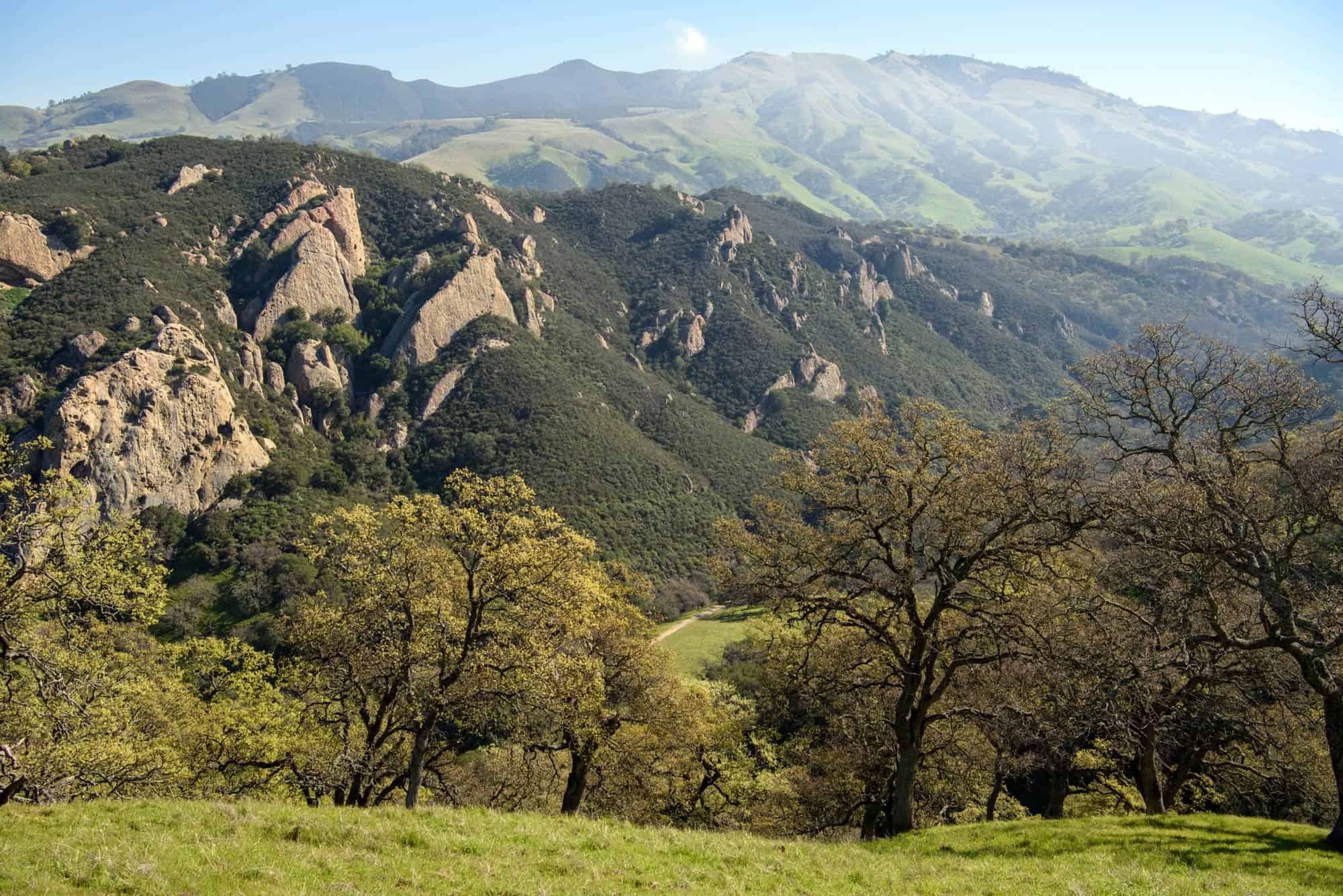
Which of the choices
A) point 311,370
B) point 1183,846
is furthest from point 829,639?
point 311,370

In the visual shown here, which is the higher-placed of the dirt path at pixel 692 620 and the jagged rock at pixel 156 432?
the jagged rock at pixel 156 432

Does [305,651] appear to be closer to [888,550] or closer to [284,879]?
[284,879]

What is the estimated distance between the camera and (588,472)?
9512cm

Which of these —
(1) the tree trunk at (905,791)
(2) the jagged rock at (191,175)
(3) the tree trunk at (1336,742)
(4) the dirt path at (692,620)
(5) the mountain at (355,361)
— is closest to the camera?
(3) the tree trunk at (1336,742)

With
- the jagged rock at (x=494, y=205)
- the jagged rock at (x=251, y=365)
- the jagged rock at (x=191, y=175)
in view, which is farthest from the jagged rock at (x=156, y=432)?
the jagged rock at (x=494, y=205)

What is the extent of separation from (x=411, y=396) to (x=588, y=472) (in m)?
33.4

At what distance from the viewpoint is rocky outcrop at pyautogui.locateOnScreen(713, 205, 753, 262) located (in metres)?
184

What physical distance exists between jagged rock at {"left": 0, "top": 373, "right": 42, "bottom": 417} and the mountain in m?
0.25

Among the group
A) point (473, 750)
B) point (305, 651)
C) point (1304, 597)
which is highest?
point (1304, 597)

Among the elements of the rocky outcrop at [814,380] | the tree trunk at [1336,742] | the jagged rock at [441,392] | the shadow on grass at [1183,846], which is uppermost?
the rocky outcrop at [814,380]

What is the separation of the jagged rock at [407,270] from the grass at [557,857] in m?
121

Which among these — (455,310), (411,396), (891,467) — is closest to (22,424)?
(411,396)

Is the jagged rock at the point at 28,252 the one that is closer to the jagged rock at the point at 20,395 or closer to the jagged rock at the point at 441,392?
the jagged rock at the point at 20,395

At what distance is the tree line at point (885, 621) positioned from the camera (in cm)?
1501
